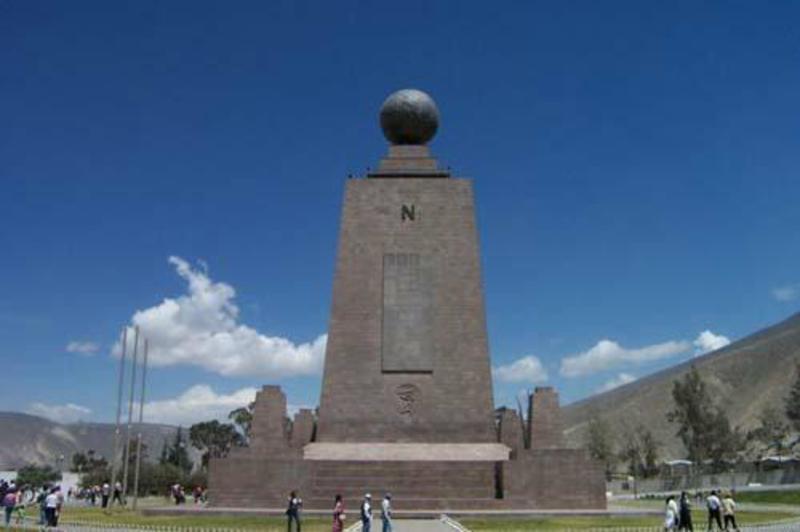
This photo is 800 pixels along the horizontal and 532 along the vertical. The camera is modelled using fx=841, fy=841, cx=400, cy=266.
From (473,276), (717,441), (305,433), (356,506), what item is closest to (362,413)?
(305,433)

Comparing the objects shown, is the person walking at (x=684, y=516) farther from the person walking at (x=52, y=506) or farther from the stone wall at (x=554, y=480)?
the person walking at (x=52, y=506)

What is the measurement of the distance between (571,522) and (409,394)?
7181mm

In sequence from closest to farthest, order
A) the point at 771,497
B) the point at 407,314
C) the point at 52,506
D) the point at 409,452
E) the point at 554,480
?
1. the point at 52,506
2. the point at 554,480
3. the point at 409,452
4. the point at 407,314
5. the point at 771,497

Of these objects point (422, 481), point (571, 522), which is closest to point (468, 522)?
point (571, 522)

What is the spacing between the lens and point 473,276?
27.5m

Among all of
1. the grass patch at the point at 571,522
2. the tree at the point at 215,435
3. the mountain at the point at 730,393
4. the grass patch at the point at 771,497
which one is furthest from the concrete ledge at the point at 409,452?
the mountain at the point at 730,393

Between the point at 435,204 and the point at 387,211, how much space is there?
1.64m

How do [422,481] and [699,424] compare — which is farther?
[699,424]

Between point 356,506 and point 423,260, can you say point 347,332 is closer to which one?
point 423,260

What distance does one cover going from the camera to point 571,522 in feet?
67.8

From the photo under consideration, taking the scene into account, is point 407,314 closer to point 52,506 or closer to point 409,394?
point 409,394

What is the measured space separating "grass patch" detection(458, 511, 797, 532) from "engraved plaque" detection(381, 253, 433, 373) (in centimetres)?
654

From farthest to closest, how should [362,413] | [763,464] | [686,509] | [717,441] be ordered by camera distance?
1. [717,441]
2. [763,464]
3. [362,413]
4. [686,509]

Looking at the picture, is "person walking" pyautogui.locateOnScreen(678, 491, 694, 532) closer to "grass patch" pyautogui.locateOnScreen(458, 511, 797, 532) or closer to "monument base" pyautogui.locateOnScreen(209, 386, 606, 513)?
"grass patch" pyautogui.locateOnScreen(458, 511, 797, 532)
